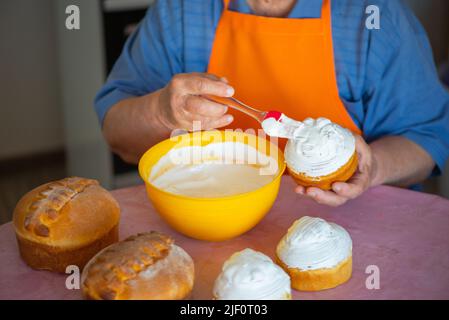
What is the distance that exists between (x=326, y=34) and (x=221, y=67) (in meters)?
0.28

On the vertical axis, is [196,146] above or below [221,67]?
below

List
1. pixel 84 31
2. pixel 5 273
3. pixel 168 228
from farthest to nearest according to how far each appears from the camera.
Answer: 1. pixel 84 31
2. pixel 168 228
3. pixel 5 273

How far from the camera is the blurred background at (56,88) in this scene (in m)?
2.69

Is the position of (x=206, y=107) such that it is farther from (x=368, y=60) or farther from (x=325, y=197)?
(x=368, y=60)

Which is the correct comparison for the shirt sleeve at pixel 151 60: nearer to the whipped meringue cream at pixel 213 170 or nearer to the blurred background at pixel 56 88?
the whipped meringue cream at pixel 213 170

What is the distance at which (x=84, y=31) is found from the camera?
264cm

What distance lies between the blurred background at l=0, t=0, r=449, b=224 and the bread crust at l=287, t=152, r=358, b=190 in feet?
4.44

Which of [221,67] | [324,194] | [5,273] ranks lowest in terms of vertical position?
[5,273]

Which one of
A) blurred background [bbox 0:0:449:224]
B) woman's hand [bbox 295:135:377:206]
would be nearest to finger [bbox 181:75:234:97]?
woman's hand [bbox 295:135:377:206]

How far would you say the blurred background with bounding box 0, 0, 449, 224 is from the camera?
2.69m

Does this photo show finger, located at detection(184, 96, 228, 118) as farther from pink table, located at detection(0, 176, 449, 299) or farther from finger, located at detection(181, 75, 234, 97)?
pink table, located at detection(0, 176, 449, 299)

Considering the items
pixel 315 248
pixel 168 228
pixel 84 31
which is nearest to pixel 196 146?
pixel 168 228

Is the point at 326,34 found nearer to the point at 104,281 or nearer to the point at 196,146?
the point at 196,146
